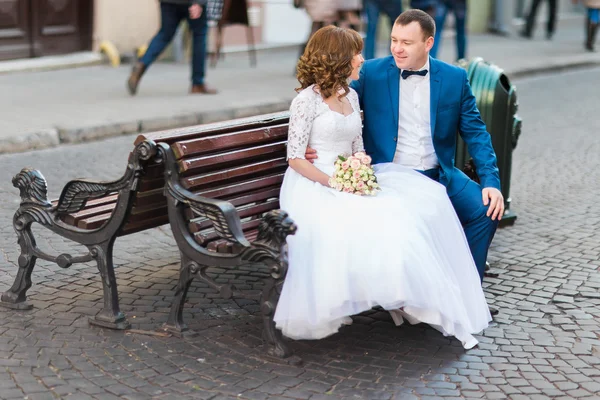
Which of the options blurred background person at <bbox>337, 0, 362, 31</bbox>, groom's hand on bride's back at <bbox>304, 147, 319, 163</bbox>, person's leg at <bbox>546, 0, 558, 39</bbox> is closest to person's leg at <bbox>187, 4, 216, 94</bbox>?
blurred background person at <bbox>337, 0, 362, 31</bbox>

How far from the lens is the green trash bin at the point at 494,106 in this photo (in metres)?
6.20

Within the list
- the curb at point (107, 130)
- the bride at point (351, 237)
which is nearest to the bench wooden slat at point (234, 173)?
the bride at point (351, 237)

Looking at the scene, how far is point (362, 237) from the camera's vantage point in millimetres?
4172

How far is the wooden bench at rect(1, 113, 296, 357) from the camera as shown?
4.20 metres

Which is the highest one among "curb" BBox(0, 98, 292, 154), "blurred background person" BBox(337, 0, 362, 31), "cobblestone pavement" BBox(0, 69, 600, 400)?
"blurred background person" BBox(337, 0, 362, 31)

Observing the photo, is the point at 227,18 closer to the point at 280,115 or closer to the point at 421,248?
the point at 280,115

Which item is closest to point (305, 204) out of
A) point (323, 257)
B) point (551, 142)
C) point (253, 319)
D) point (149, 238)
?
point (323, 257)

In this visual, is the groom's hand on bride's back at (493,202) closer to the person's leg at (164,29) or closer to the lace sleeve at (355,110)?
the lace sleeve at (355,110)

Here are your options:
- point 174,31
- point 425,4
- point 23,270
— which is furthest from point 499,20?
point 23,270

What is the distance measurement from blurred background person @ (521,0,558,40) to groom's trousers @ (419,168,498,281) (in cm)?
1384

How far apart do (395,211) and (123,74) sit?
8317 mm

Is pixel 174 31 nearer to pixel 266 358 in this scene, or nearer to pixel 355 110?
pixel 355 110

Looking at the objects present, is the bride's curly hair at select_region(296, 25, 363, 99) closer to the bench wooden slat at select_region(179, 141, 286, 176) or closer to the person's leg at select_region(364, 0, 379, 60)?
the bench wooden slat at select_region(179, 141, 286, 176)

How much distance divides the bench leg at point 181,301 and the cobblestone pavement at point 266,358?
0.07 m
